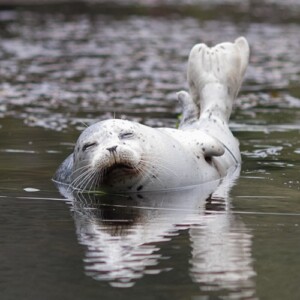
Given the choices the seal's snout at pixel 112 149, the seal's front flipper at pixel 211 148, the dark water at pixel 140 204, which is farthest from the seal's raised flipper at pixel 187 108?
the seal's snout at pixel 112 149

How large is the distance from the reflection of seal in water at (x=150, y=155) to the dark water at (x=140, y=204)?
13 cm

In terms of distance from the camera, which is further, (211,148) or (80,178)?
(211,148)

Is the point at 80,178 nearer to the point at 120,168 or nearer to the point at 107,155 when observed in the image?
the point at 120,168

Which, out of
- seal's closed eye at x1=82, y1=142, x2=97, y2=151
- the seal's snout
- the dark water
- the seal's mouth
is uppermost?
the seal's snout

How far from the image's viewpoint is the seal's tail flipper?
1001cm

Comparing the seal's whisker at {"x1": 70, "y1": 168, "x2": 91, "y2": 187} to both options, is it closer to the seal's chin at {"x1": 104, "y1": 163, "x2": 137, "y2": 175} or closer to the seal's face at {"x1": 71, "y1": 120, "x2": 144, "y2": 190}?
the seal's face at {"x1": 71, "y1": 120, "x2": 144, "y2": 190}

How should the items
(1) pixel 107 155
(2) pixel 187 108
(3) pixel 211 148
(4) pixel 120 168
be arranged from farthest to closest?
(2) pixel 187 108, (3) pixel 211 148, (4) pixel 120 168, (1) pixel 107 155

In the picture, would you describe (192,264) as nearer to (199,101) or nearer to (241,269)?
(241,269)

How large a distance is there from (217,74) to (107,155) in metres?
2.90

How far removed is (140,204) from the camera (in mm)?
7594

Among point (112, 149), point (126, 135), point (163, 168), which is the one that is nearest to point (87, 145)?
point (126, 135)

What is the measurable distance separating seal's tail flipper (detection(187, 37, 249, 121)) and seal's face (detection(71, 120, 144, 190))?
1.99 m

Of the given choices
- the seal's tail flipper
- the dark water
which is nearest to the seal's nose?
the dark water

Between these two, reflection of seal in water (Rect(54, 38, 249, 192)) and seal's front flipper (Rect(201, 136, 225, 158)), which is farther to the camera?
seal's front flipper (Rect(201, 136, 225, 158))
